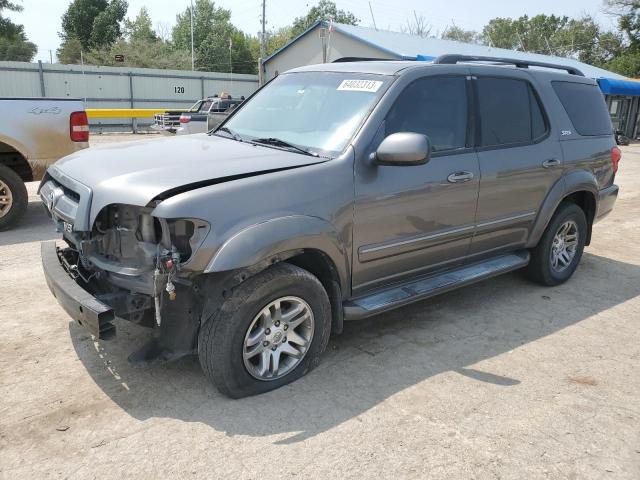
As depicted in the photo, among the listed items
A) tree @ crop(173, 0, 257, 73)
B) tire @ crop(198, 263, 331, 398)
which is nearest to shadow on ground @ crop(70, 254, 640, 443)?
tire @ crop(198, 263, 331, 398)

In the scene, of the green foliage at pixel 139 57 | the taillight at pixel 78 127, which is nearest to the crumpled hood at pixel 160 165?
the taillight at pixel 78 127

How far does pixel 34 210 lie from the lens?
26.2 feet

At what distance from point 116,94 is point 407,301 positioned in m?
27.1

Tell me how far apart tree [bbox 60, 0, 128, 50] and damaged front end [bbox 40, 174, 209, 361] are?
61629 mm

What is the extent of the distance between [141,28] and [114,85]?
44.5 meters

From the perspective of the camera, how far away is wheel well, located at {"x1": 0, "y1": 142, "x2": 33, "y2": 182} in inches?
266

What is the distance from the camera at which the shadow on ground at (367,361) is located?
312cm

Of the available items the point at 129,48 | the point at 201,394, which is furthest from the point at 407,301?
the point at 129,48

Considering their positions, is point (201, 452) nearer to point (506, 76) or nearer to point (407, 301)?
point (407, 301)

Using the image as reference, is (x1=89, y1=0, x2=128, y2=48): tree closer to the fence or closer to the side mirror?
the fence

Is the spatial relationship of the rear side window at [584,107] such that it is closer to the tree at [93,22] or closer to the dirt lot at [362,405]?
the dirt lot at [362,405]

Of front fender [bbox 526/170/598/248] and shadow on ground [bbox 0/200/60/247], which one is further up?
front fender [bbox 526/170/598/248]

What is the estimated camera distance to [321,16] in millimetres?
80062

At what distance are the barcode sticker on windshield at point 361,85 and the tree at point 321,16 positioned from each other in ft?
252
